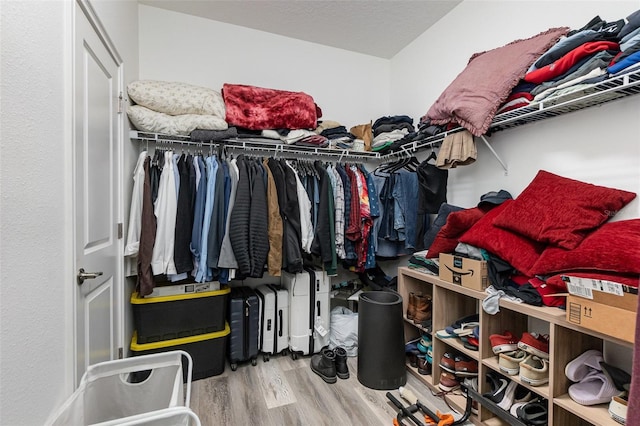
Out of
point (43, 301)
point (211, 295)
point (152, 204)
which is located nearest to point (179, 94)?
point (152, 204)

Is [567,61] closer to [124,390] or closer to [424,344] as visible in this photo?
[424,344]

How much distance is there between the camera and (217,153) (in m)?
2.45

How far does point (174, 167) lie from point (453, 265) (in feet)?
6.27

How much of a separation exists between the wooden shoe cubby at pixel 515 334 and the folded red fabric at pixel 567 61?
3.66ft

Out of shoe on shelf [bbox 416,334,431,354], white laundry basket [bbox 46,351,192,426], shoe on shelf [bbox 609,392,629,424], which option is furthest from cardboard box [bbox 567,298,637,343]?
white laundry basket [bbox 46,351,192,426]

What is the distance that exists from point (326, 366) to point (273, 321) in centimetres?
54

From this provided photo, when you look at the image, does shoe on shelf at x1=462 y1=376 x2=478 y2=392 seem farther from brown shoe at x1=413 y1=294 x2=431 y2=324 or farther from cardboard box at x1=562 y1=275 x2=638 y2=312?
cardboard box at x1=562 y1=275 x2=638 y2=312

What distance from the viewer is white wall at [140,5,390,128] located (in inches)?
95.8

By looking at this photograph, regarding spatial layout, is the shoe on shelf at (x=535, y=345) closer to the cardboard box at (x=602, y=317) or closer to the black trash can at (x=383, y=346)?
the cardboard box at (x=602, y=317)

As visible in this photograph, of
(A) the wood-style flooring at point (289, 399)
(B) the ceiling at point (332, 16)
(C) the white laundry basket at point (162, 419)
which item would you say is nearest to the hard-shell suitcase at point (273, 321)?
(A) the wood-style flooring at point (289, 399)

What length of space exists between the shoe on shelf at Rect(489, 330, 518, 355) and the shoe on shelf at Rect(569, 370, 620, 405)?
260mm

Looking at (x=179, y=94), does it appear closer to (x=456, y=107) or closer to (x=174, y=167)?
(x=174, y=167)

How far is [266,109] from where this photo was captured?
2365 mm

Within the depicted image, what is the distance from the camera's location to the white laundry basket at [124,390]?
1054mm
